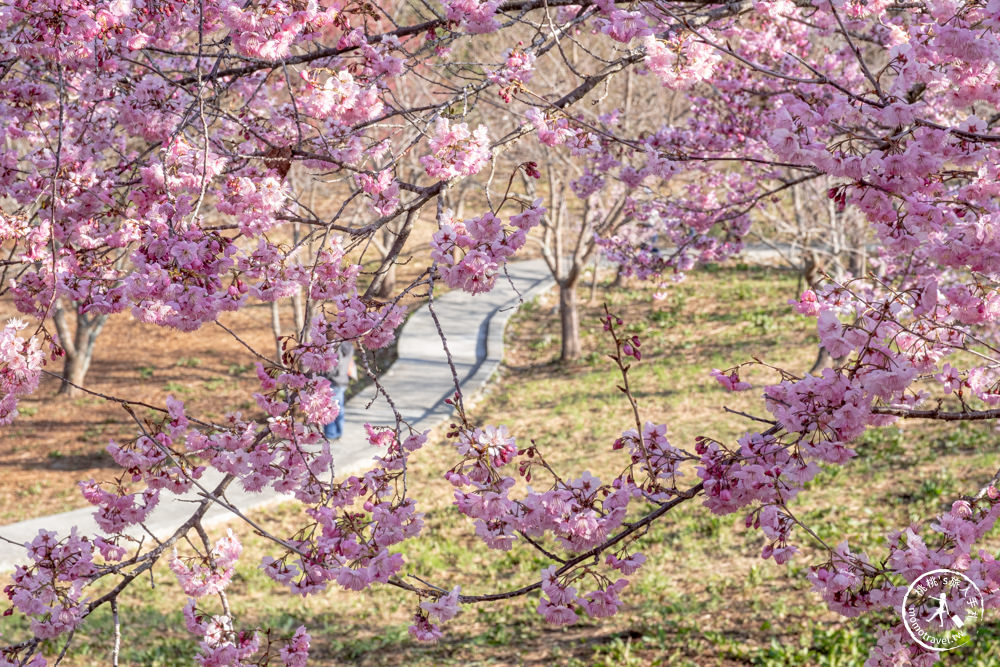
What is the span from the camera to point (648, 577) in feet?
23.9

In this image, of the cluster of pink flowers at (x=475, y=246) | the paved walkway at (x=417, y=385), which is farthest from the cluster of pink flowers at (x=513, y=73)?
the paved walkway at (x=417, y=385)

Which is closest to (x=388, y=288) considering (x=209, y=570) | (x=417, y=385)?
(x=417, y=385)

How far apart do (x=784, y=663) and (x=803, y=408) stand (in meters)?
3.44

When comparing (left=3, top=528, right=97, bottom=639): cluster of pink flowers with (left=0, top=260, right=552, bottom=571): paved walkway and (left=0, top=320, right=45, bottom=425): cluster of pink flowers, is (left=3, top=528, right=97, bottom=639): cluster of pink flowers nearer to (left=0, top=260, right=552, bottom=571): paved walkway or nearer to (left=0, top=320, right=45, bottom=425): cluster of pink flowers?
(left=0, top=320, right=45, bottom=425): cluster of pink flowers

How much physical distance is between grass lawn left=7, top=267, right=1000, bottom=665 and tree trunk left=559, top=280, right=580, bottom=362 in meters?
1.43

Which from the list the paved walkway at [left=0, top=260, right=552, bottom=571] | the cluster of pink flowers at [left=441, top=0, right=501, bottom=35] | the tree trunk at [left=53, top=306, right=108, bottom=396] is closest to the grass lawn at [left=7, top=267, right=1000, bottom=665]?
the paved walkway at [left=0, top=260, right=552, bottom=571]

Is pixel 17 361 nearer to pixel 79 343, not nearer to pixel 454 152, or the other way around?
pixel 454 152

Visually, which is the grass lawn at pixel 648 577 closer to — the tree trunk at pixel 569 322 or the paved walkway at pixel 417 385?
the paved walkway at pixel 417 385

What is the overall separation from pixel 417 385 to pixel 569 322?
8.54ft

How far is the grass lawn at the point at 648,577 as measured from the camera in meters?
5.91

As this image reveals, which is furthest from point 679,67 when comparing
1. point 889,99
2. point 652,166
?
point 652,166

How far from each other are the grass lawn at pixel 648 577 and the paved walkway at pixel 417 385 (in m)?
0.62

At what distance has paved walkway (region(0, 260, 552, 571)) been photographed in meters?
9.07

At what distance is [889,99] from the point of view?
8.51 feet
